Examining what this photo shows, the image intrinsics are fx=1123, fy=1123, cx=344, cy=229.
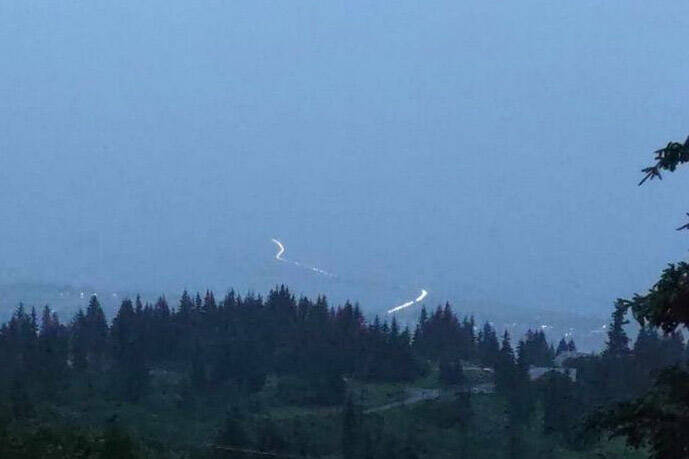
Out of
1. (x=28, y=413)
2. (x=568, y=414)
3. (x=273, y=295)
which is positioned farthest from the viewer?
(x=273, y=295)

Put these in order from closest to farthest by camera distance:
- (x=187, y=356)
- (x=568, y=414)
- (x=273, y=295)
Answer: (x=568, y=414)
(x=187, y=356)
(x=273, y=295)

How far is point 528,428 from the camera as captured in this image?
68.3 ft

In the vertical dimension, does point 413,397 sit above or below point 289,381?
below

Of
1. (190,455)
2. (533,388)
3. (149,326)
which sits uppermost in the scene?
(149,326)

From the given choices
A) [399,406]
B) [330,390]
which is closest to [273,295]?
[330,390]

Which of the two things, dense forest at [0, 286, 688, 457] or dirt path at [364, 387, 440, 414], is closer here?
dense forest at [0, 286, 688, 457]

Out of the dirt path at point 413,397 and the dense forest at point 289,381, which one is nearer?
the dense forest at point 289,381

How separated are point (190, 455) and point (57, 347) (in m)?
15.1

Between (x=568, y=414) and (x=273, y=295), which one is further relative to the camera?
(x=273, y=295)

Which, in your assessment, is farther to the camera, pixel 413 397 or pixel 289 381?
pixel 289 381

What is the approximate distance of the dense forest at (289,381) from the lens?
17875 mm

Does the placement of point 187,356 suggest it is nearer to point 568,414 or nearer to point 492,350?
point 492,350

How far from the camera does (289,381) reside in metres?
26.8

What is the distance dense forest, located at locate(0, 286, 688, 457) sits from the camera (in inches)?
704
